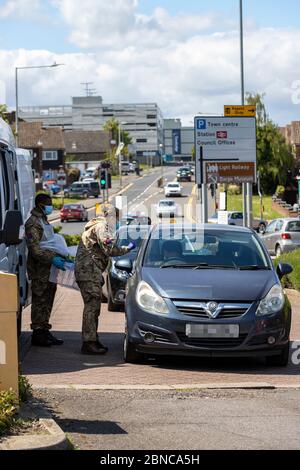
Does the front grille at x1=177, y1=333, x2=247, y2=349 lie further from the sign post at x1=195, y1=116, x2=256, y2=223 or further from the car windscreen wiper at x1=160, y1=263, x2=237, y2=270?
the sign post at x1=195, y1=116, x2=256, y2=223

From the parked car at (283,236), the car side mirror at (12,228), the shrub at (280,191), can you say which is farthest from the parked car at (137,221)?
the shrub at (280,191)

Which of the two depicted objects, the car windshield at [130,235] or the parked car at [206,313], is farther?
the car windshield at [130,235]

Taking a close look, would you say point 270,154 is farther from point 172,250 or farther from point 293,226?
point 172,250

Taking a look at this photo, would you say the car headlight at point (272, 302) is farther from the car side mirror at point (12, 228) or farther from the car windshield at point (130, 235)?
the car windshield at point (130, 235)

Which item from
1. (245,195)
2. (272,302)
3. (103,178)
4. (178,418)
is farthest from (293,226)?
(178,418)

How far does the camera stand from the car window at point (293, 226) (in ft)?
116

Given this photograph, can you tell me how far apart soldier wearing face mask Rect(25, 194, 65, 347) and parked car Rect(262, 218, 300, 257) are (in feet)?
74.0

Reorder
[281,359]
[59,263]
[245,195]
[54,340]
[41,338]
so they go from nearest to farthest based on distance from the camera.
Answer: [281,359] < [59,263] < [41,338] < [54,340] < [245,195]

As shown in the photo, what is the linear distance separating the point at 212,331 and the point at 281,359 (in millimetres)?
986

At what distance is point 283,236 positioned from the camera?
35.4m

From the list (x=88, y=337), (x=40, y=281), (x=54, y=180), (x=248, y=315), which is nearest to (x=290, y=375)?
(x=248, y=315)

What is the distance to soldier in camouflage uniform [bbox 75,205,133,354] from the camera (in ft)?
37.9

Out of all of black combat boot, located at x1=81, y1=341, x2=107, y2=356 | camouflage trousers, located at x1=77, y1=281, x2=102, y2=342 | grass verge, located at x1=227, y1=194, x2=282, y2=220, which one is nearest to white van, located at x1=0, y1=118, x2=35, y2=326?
camouflage trousers, located at x1=77, y1=281, x2=102, y2=342
